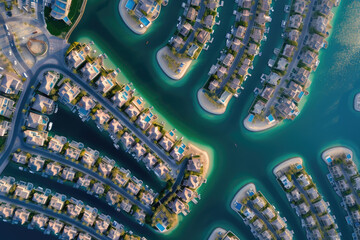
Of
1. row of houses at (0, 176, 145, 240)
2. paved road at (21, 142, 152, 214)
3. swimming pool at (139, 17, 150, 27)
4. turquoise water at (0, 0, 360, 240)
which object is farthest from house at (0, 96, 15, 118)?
swimming pool at (139, 17, 150, 27)

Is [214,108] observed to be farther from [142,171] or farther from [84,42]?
[84,42]

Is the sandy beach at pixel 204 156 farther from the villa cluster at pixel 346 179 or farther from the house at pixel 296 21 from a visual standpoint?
the house at pixel 296 21

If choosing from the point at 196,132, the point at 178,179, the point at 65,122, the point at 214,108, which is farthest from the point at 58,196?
the point at 214,108

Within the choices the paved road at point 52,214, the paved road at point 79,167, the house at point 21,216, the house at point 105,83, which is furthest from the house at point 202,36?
the house at point 21,216

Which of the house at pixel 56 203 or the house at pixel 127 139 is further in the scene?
the house at pixel 127 139

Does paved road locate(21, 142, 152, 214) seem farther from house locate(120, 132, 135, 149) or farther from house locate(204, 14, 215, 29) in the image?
house locate(204, 14, 215, 29)

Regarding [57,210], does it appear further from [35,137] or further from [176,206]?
[176,206]

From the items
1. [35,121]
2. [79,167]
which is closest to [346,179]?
[79,167]
